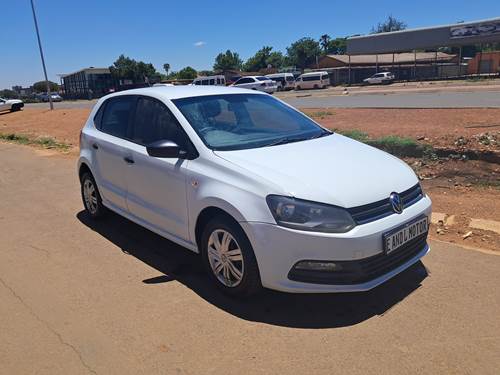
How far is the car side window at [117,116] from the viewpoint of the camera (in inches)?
200

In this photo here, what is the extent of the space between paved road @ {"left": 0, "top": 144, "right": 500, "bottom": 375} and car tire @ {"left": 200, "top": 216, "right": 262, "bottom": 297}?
0.17 metres

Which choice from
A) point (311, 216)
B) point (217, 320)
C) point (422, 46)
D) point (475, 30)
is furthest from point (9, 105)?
point (475, 30)

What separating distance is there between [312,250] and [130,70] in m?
83.9

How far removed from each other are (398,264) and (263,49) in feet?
362

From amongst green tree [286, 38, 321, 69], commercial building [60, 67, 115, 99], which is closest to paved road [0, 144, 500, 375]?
commercial building [60, 67, 115, 99]

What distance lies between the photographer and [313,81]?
168 feet

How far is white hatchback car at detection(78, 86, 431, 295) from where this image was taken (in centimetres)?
328

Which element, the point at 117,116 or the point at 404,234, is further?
the point at 117,116

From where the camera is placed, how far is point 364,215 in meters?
3.33

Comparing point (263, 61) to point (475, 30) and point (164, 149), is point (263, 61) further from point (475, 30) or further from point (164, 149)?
point (164, 149)

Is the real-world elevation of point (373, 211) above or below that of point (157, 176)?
below

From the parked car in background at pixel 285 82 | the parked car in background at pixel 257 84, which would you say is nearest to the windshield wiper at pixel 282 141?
the parked car in background at pixel 257 84

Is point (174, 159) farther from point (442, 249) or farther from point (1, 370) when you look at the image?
point (442, 249)

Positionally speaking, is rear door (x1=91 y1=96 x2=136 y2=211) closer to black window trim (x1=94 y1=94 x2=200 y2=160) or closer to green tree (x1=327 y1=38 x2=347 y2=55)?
black window trim (x1=94 y1=94 x2=200 y2=160)
